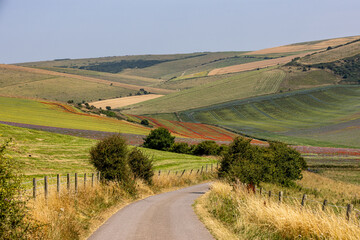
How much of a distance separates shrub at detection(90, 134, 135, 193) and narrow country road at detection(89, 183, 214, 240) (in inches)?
153

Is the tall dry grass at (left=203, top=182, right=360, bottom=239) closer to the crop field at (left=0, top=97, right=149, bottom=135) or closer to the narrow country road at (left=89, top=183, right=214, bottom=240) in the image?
the narrow country road at (left=89, top=183, right=214, bottom=240)

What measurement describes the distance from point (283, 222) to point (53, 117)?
75.3 m

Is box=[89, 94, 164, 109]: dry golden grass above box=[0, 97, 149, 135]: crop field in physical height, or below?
below

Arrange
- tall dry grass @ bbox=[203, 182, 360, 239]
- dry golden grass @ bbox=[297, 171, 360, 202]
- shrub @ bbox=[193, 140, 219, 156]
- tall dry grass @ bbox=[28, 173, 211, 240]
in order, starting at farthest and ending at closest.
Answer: shrub @ bbox=[193, 140, 219, 156]
dry golden grass @ bbox=[297, 171, 360, 202]
tall dry grass @ bbox=[28, 173, 211, 240]
tall dry grass @ bbox=[203, 182, 360, 239]

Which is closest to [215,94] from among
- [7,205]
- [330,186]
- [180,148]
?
[180,148]

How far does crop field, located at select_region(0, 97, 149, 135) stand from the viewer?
2965 inches

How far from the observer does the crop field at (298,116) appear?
113 metres

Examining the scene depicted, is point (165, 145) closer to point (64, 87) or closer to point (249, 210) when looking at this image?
point (249, 210)

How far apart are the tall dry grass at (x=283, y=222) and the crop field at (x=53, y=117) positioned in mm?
54539

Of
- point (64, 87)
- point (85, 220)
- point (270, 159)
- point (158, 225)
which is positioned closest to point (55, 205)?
point (85, 220)

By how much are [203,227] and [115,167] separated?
11363 millimetres

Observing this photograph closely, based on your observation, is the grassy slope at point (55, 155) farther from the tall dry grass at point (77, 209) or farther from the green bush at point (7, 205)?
the green bush at point (7, 205)

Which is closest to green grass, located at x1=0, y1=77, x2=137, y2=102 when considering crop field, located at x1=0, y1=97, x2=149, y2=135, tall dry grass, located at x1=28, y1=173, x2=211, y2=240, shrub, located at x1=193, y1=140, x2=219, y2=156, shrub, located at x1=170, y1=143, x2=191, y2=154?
crop field, located at x1=0, y1=97, x2=149, y2=135

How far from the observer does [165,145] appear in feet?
243
